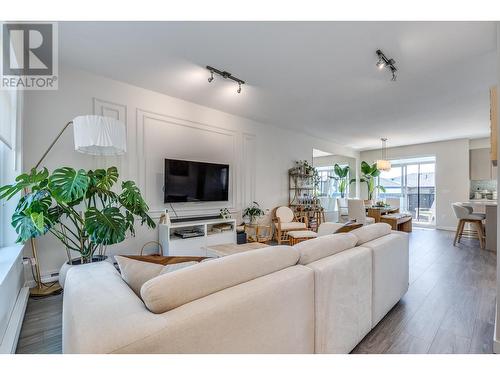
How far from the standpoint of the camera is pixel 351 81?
10.5 feet

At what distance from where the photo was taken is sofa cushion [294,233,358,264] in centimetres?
149

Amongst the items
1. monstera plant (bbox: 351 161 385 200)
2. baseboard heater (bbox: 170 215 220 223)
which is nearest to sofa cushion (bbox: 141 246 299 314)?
baseboard heater (bbox: 170 215 220 223)

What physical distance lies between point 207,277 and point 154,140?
3.11 metres

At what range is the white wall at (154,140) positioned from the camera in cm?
283

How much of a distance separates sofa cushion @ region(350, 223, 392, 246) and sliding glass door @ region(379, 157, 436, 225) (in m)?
6.43

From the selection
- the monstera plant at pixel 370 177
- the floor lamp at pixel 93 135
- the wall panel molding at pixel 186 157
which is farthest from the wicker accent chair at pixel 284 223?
the monstera plant at pixel 370 177

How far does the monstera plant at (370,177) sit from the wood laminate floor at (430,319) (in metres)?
4.62

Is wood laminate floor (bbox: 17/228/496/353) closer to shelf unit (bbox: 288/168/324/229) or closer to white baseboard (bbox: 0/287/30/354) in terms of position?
white baseboard (bbox: 0/287/30/354)

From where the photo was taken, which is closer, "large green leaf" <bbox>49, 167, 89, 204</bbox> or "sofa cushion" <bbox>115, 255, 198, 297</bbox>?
"sofa cushion" <bbox>115, 255, 198, 297</bbox>

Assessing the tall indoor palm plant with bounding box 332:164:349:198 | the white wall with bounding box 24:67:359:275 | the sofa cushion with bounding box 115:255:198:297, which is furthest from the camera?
the tall indoor palm plant with bounding box 332:164:349:198

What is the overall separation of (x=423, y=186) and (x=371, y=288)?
24.0 ft

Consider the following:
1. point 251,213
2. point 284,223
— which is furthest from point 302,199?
point 251,213

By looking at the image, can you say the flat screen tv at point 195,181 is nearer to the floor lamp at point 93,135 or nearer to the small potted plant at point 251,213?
the small potted plant at point 251,213
